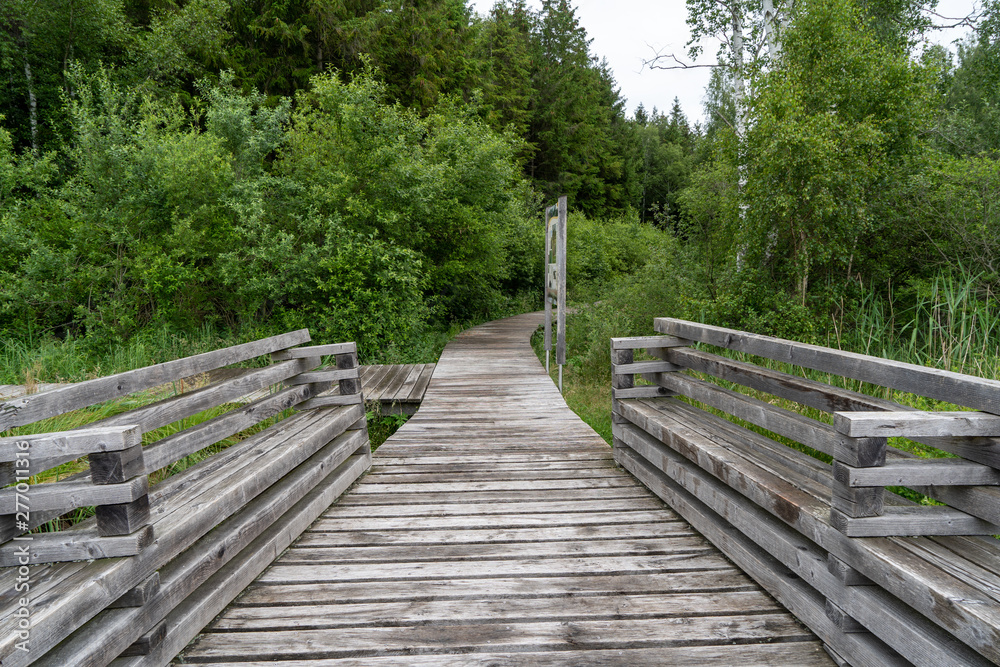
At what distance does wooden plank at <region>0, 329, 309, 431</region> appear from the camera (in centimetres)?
186

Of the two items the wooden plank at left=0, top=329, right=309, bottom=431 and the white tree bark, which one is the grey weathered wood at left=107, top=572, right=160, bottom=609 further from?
the white tree bark

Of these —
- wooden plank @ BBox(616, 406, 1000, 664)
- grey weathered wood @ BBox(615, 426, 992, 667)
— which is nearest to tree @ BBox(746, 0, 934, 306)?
grey weathered wood @ BBox(615, 426, 992, 667)

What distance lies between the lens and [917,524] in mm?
1947

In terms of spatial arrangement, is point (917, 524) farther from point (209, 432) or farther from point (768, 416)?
point (209, 432)

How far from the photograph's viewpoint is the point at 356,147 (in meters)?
9.63

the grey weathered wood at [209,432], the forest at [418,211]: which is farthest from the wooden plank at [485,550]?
the forest at [418,211]

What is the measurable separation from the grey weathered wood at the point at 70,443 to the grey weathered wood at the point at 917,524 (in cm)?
252

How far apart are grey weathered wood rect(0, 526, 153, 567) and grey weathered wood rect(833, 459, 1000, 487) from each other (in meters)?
2.48

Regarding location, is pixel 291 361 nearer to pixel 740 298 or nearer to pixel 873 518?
pixel 873 518

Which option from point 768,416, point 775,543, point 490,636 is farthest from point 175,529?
point 768,416

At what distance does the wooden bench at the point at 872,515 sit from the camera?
1.72m

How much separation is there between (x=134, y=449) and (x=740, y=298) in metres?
8.29

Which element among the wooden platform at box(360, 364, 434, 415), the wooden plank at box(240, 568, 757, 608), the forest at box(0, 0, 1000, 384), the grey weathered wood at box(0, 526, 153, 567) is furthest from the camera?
the forest at box(0, 0, 1000, 384)

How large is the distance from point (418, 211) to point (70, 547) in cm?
901
